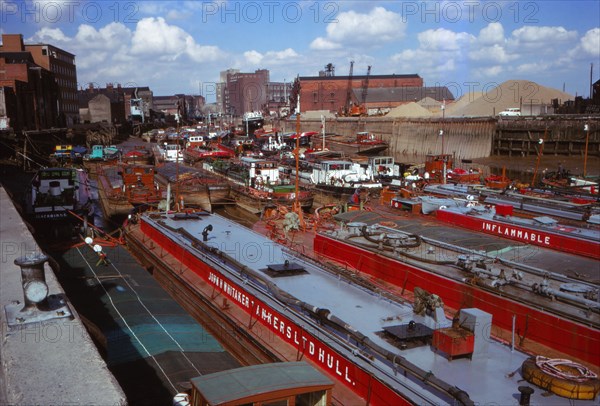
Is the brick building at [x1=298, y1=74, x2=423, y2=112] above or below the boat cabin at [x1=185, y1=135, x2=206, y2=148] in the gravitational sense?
above

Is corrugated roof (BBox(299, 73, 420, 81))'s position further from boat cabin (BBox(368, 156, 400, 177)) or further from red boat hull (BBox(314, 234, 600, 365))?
red boat hull (BBox(314, 234, 600, 365))

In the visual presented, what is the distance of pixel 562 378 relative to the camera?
7633 millimetres

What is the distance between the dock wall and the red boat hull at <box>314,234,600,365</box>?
26.1 metres

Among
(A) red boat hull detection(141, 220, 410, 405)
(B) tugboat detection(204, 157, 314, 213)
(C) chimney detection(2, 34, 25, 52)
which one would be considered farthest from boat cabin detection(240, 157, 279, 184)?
(C) chimney detection(2, 34, 25, 52)

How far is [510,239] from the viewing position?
18531 millimetres

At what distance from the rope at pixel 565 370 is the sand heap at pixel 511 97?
7327cm

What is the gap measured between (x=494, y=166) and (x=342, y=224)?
34003mm

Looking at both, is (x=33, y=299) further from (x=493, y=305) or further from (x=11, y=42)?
(x=11, y=42)

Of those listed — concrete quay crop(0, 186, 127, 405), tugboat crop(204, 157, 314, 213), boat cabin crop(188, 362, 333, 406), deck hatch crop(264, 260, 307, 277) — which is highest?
concrete quay crop(0, 186, 127, 405)

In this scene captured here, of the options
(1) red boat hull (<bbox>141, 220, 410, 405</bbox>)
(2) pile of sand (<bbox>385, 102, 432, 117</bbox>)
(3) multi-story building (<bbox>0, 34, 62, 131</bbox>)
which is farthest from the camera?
(2) pile of sand (<bbox>385, 102, 432, 117</bbox>)

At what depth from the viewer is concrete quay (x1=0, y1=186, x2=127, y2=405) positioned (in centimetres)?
566

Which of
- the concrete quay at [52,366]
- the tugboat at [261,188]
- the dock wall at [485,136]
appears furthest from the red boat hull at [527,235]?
the dock wall at [485,136]

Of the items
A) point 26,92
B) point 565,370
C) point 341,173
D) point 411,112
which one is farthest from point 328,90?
point 565,370

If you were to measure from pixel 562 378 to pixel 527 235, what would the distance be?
1150 centimetres
